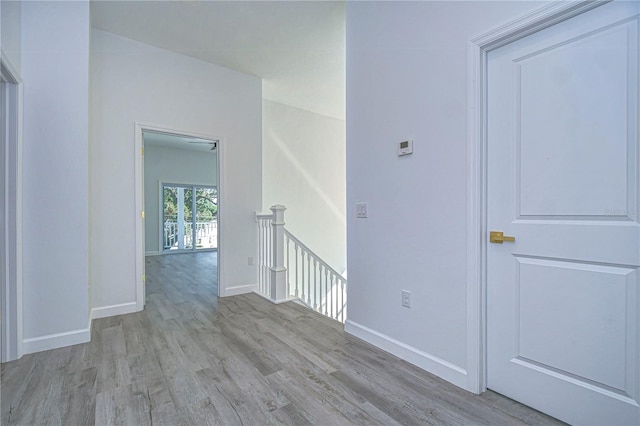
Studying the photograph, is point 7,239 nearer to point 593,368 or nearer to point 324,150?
point 593,368

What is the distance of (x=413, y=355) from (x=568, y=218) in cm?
124

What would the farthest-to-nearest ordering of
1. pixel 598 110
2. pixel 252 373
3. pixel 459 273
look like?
pixel 252 373 < pixel 459 273 < pixel 598 110

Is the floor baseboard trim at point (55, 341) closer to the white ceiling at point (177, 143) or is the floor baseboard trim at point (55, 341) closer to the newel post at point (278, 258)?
the newel post at point (278, 258)

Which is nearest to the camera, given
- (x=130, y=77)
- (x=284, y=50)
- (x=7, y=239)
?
(x=7, y=239)

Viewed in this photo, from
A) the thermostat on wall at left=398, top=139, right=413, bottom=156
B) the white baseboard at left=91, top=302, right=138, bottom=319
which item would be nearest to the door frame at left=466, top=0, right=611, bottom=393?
the thermostat on wall at left=398, top=139, right=413, bottom=156

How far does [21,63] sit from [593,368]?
4.02 meters

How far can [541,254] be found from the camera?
59.4 inches

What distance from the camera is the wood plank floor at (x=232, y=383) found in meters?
1.50

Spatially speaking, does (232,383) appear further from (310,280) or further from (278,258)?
(310,280)

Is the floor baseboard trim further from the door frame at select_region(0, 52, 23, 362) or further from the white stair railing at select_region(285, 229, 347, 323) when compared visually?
the white stair railing at select_region(285, 229, 347, 323)

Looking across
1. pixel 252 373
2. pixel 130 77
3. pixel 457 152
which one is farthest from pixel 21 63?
pixel 457 152

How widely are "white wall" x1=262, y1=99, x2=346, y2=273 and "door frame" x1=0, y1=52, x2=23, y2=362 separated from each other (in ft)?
9.99

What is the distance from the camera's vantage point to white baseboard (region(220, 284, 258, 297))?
3.70m

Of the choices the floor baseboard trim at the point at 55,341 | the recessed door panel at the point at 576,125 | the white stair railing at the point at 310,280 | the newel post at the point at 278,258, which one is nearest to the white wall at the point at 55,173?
the floor baseboard trim at the point at 55,341
